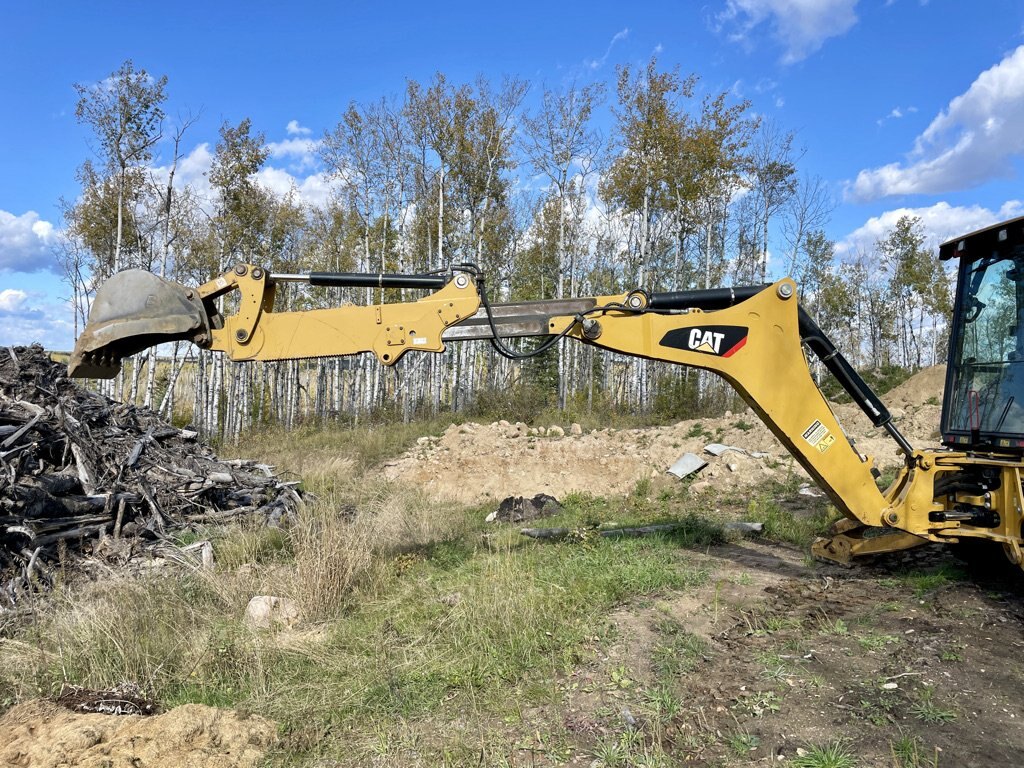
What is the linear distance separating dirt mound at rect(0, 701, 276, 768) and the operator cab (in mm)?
5657

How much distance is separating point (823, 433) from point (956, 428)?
1.37 metres

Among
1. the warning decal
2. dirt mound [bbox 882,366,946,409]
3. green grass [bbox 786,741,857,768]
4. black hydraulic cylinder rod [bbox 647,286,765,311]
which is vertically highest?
black hydraulic cylinder rod [bbox 647,286,765,311]

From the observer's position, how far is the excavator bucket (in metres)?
4.17

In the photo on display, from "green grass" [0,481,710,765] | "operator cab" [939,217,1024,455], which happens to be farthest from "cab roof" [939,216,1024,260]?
"green grass" [0,481,710,765]

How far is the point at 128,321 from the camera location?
420cm

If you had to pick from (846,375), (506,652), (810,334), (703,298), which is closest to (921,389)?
(846,375)

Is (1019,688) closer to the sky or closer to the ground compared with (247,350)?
closer to the ground

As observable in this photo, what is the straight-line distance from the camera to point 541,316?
5.19 meters

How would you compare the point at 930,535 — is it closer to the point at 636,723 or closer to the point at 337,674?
the point at 636,723

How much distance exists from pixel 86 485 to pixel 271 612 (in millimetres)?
4033

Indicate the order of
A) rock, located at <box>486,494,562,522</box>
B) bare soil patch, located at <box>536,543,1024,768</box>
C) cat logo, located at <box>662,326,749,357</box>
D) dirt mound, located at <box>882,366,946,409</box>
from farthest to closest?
dirt mound, located at <box>882,366,946,409</box>
rock, located at <box>486,494,562,522</box>
cat logo, located at <box>662,326,749,357</box>
bare soil patch, located at <box>536,543,1024,768</box>

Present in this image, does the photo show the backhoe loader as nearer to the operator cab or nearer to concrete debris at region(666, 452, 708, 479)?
the operator cab

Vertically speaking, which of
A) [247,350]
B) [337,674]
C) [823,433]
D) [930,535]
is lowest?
[337,674]

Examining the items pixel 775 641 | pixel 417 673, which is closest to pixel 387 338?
pixel 417 673
